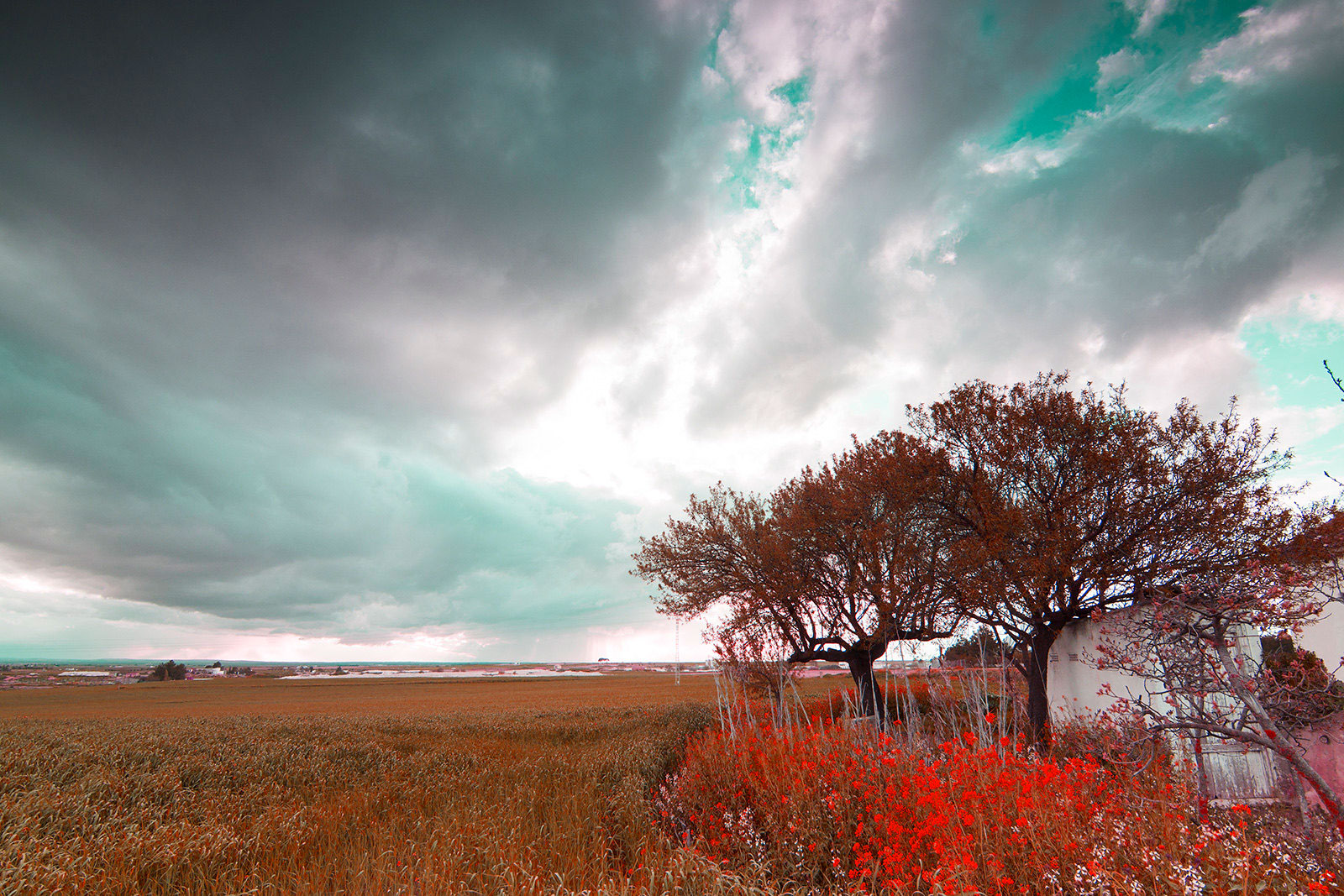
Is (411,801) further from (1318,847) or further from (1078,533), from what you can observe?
(1078,533)

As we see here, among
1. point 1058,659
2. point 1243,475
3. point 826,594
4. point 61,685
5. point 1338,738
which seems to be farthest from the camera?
point 61,685

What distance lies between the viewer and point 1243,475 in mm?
15125

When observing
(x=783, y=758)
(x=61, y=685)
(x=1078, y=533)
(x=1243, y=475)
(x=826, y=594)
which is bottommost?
(x=61, y=685)

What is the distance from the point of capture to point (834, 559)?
22.3 meters

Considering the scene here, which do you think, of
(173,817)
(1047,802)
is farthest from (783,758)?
(173,817)

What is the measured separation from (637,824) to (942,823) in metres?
4.93

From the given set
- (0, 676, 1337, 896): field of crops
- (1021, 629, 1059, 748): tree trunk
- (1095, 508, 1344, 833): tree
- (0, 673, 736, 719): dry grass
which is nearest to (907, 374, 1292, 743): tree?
(1021, 629, 1059, 748): tree trunk

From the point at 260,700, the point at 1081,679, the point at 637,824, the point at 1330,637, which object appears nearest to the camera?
the point at 637,824

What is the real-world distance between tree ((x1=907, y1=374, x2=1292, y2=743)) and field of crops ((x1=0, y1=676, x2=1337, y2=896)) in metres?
5.37

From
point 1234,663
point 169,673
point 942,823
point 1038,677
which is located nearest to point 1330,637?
point 1038,677

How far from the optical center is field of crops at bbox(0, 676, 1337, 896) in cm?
497

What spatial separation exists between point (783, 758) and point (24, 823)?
10.6 m

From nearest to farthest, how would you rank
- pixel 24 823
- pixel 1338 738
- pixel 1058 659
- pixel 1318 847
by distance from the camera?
pixel 1318 847 < pixel 24 823 < pixel 1338 738 < pixel 1058 659

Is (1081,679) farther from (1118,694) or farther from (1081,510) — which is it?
(1081,510)
